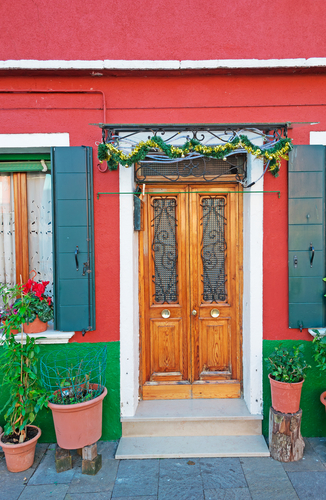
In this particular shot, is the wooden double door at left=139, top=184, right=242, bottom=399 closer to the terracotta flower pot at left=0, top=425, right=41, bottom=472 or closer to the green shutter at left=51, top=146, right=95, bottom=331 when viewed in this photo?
the green shutter at left=51, top=146, right=95, bottom=331

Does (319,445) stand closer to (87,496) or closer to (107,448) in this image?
(107,448)

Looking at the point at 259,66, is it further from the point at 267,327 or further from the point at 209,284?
the point at 267,327

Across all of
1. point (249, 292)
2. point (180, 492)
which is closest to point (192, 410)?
point (180, 492)

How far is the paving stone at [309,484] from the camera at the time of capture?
2.73 metres

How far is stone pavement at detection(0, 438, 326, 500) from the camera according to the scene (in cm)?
275

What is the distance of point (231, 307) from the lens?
12.5 feet

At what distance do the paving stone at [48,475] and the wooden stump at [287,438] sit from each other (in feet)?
6.39

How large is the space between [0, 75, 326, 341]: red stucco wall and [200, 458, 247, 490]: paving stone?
1679 mm

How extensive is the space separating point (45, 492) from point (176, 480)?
44.4 inches

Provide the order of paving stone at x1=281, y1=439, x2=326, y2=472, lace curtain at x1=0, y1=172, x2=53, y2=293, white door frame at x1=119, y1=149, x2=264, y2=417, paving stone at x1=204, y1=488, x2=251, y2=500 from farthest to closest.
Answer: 1. lace curtain at x1=0, y1=172, x2=53, y2=293
2. white door frame at x1=119, y1=149, x2=264, y2=417
3. paving stone at x1=281, y1=439, x2=326, y2=472
4. paving stone at x1=204, y1=488, x2=251, y2=500

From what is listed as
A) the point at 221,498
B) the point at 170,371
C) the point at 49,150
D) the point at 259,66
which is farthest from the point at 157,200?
the point at 221,498

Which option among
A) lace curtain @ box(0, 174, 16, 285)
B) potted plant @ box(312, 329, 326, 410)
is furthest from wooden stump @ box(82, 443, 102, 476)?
potted plant @ box(312, 329, 326, 410)

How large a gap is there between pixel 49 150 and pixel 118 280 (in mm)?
1570
